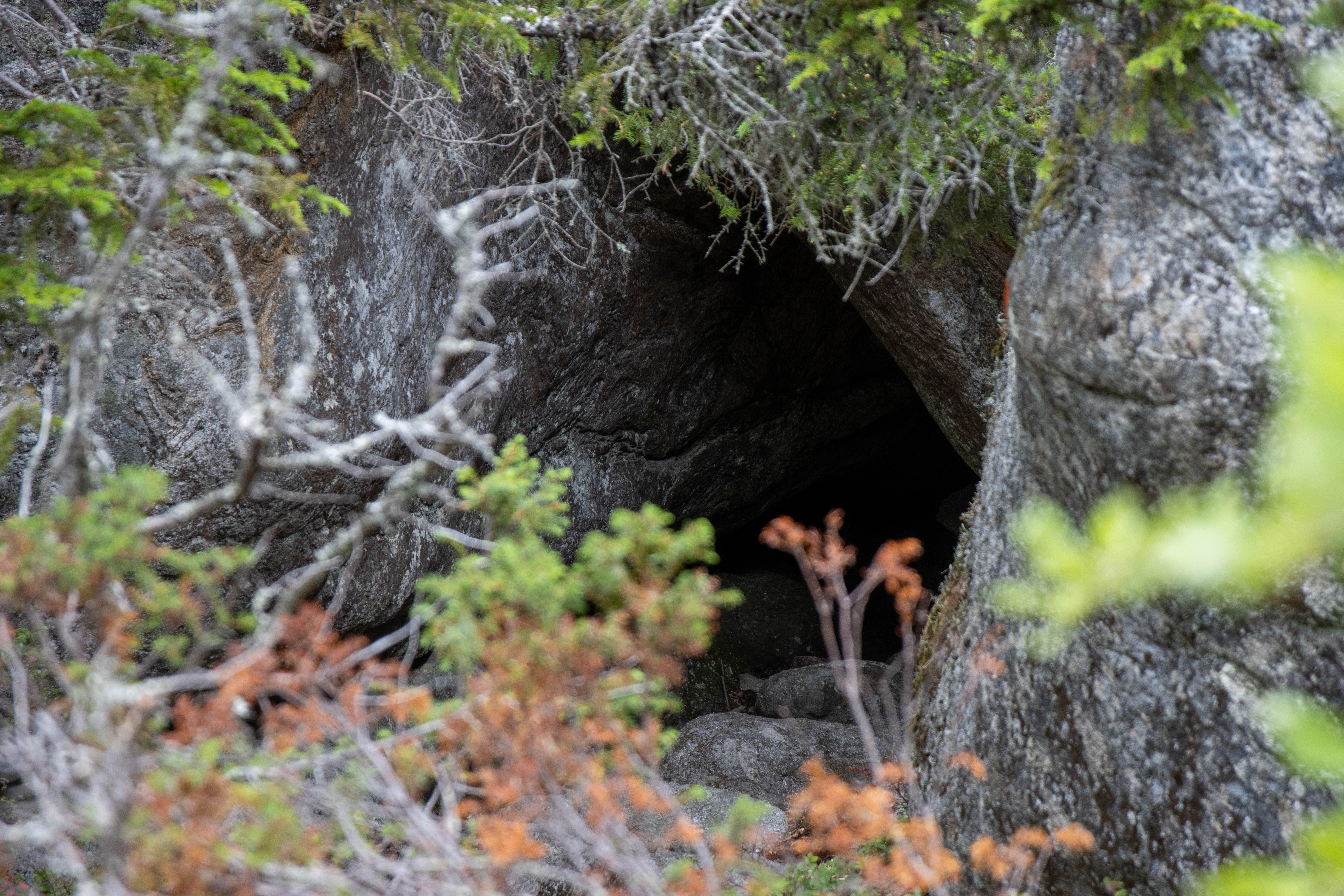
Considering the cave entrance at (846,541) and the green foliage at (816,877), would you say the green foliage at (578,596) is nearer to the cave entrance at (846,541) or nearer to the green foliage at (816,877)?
the green foliage at (816,877)

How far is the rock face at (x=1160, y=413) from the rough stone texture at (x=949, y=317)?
6.30ft

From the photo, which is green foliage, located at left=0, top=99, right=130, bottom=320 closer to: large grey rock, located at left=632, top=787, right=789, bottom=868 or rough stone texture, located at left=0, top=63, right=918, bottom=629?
rough stone texture, located at left=0, top=63, right=918, bottom=629

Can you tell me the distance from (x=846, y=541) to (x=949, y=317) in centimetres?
603

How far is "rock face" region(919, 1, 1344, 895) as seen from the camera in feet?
8.52

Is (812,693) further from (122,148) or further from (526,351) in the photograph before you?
(122,148)

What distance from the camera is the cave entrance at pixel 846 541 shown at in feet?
29.6

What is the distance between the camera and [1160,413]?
2705mm

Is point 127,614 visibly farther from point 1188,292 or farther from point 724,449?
point 724,449

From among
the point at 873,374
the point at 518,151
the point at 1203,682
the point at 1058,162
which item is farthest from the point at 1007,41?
the point at 873,374

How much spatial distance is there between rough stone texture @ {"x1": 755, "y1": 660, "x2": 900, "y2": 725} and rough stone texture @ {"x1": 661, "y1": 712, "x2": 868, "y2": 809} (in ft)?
3.01

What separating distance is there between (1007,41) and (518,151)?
3.16 metres

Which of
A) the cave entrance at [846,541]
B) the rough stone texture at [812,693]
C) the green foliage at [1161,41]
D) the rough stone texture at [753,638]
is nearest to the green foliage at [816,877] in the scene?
the green foliage at [1161,41]

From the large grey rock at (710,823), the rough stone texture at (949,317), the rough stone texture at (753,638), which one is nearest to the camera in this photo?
the large grey rock at (710,823)

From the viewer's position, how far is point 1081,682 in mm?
3211
